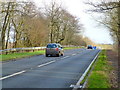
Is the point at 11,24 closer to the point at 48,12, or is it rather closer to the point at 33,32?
Answer: the point at 33,32

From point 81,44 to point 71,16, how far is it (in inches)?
1320

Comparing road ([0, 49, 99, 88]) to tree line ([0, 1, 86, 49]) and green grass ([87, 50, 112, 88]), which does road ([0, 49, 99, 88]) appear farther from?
tree line ([0, 1, 86, 49])

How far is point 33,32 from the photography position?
1742 inches

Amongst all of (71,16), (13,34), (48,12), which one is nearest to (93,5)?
(13,34)

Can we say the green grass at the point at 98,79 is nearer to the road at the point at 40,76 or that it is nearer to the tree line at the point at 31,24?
the road at the point at 40,76

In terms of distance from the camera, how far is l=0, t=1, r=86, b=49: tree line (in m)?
35.6

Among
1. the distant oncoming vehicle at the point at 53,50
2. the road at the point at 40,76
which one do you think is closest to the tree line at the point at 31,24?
the distant oncoming vehicle at the point at 53,50

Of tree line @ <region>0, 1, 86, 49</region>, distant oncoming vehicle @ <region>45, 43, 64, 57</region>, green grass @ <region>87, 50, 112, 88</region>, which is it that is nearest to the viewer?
green grass @ <region>87, 50, 112, 88</region>

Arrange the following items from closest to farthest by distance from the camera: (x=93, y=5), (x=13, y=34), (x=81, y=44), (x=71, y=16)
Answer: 1. (x=93, y=5)
2. (x=13, y=34)
3. (x=71, y=16)
4. (x=81, y=44)

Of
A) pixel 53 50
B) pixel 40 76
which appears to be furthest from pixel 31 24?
pixel 40 76

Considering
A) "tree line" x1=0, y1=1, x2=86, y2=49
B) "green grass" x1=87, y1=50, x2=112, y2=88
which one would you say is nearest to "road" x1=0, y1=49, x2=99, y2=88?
"green grass" x1=87, y1=50, x2=112, y2=88

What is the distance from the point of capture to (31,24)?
44625mm

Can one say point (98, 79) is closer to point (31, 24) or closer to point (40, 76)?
point (40, 76)

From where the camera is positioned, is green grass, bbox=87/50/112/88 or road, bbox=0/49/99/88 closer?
green grass, bbox=87/50/112/88
